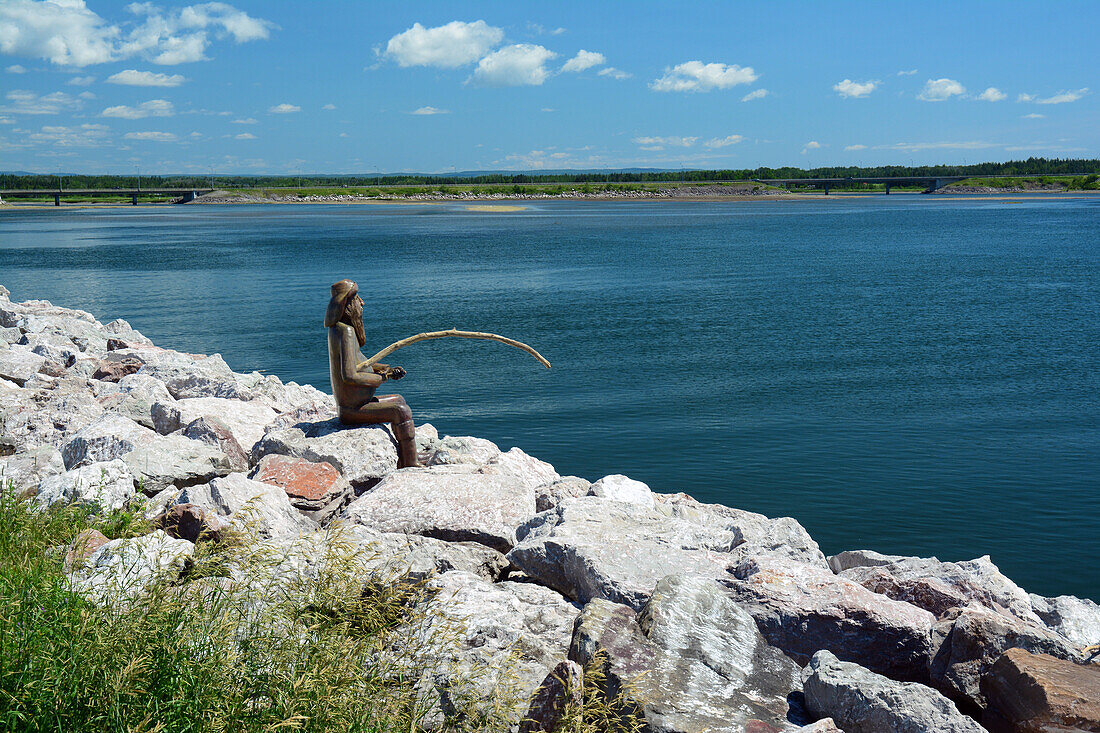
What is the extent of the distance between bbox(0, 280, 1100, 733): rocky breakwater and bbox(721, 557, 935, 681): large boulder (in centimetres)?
1

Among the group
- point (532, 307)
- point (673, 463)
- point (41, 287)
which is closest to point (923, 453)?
point (673, 463)

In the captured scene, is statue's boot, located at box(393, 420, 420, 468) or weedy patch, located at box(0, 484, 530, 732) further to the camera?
statue's boot, located at box(393, 420, 420, 468)

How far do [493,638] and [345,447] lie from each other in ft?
15.5

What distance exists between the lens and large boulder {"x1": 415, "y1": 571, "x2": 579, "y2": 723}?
5.01m

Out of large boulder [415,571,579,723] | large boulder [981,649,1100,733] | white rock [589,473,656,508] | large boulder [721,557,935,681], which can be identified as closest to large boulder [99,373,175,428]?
white rock [589,473,656,508]

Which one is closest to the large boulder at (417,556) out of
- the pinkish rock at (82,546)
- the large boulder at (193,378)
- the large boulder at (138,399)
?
the pinkish rock at (82,546)

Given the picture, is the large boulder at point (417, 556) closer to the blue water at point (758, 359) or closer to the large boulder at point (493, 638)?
the large boulder at point (493, 638)

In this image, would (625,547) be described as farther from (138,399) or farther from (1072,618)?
(138,399)

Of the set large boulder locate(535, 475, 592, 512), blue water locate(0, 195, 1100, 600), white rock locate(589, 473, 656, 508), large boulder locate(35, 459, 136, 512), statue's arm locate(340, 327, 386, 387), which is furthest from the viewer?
blue water locate(0, 195, 1100, 600)

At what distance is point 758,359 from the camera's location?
25.5 m

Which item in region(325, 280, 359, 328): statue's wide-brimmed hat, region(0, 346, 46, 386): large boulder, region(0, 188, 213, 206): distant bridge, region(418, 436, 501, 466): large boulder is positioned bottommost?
region(418, 436, 501, 466): large boulder

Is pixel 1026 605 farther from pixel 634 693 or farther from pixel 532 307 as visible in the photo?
pixel 532 307

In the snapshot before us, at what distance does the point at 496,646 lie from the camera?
219 inches

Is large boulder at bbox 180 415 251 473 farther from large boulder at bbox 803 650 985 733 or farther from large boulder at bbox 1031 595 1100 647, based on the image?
large boulder at bbox 1031 595 1100 647
